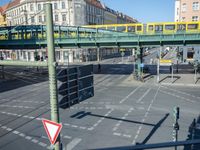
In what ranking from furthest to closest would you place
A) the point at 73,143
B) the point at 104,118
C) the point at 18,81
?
the point at 18,81 → the point at 104,118 → the point at 73,143

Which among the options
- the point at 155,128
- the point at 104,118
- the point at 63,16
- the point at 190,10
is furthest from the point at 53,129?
the point at 63,16

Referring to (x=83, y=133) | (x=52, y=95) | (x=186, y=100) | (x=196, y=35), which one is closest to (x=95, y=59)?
(x=196, y=35)

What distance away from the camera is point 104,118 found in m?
19.2

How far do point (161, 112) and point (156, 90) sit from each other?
10403mm

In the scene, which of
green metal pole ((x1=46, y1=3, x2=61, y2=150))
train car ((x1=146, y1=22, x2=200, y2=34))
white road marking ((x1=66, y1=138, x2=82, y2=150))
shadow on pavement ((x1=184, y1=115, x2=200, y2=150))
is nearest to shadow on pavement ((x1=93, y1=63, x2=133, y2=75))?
train car ((x1=146, y1=22, x2=200, y2=34))

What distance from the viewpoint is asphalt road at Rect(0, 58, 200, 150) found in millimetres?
14703

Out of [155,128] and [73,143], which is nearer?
[73,143]

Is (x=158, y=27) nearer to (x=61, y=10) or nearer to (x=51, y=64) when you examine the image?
(x=51, y=64)

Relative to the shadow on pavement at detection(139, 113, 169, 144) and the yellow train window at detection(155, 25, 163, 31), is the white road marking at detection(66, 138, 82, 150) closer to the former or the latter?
the shadow on pavement at detection(139, 113, 169, 144)

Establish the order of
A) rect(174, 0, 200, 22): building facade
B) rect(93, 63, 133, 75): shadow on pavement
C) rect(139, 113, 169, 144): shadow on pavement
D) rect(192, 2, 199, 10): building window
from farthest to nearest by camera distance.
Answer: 1. rect(174, 0, 200, 22): building facade
2. rect(192, 2, 199, 10): building window
3. rect(93, 63, 133, 75): shadow on pavement
4. rect(139, 113, 169, 144): shadow on pavement

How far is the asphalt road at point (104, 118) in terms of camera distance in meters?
14.7

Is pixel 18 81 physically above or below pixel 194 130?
above

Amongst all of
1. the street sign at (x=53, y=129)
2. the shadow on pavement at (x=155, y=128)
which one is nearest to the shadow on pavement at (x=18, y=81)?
the shadow on pavement at (x=155, y=128)

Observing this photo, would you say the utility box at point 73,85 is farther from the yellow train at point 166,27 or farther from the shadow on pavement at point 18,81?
the yellow train at point 166,27
